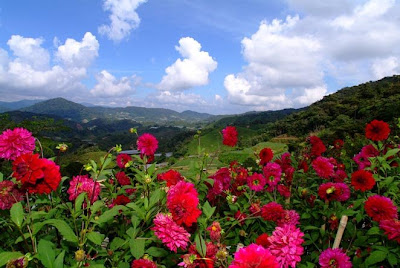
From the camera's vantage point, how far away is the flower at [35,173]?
1.38m

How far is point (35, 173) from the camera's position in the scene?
4.60ft

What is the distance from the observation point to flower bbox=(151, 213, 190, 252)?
1226 mm

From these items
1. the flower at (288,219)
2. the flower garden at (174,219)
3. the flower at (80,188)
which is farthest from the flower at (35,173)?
the flower at (288,219)

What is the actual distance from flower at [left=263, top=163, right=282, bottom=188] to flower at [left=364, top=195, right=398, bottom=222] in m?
0.83

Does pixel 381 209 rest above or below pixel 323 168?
below

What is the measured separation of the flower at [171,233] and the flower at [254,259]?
0.29m

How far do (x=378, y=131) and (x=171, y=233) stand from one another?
268cm

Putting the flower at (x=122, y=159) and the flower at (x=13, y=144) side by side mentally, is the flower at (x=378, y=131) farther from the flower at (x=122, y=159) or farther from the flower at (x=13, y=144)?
the flower at (x=13, y=144)

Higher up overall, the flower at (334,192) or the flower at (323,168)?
the flower at (323,168)

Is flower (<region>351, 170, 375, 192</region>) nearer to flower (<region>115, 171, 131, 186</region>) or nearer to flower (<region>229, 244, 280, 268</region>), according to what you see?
flower (<region>229, 244, 280, 268</region>)

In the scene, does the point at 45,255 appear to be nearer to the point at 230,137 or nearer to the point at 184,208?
the point at 184,208

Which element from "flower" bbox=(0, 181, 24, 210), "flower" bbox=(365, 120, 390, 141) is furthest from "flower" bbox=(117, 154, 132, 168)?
"flower" bbox=(365, 120, 390, 141)

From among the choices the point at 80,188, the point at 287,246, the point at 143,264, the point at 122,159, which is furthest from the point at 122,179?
the point at 287,246

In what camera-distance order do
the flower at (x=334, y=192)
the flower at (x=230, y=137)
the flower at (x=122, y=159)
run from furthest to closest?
the flower at (x=230, y=137), the flower at (x=122, y=159), the flower at (x=334, y=192)
